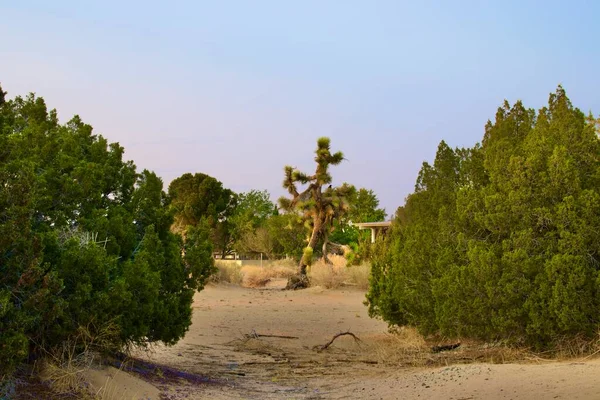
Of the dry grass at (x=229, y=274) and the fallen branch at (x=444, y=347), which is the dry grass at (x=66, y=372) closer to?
the fallen branch at (x=444, y=347)

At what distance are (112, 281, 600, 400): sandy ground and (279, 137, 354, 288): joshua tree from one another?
1247cm

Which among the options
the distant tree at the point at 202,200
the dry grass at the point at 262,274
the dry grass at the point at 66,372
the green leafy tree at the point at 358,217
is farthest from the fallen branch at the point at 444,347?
the green leafy tree at the point at 358,217

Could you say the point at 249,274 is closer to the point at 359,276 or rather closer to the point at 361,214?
the point at 359,276

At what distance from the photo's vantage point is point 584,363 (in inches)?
410

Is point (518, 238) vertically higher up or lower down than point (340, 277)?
higher up

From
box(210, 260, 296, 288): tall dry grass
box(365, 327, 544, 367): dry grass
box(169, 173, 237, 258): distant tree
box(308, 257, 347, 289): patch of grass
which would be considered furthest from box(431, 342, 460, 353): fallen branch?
box(169, 173, 237, 258): distant tree

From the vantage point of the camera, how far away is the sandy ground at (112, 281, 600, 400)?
9.45 m

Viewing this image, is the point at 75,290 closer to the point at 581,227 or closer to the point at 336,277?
the point at 581,227

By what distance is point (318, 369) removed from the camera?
1334cm

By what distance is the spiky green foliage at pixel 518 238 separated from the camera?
11469mm

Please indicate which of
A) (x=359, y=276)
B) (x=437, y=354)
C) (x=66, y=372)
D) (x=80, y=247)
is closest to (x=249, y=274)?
(x=359, y=276)

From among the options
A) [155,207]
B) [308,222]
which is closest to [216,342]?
[155,207]

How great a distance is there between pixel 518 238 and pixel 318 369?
163 inches

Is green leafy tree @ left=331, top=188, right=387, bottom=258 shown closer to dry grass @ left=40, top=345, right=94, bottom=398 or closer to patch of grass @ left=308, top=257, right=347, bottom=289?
patch of grass @ left=308, top=257, right=347, bottom=289
